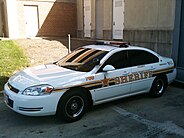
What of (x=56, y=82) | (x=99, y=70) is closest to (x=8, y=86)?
(x=56, y=82)

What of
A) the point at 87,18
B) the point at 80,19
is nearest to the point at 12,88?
the point at 87,18

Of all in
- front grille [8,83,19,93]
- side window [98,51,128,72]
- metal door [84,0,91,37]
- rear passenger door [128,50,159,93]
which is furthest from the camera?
metal door [84,0,91,37]

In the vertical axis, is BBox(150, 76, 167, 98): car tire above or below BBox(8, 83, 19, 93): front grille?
below

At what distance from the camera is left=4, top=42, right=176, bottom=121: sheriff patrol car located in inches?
161

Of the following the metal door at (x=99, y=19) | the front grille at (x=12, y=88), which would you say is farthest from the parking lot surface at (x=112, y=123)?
the metal door at (x=99, y=19)

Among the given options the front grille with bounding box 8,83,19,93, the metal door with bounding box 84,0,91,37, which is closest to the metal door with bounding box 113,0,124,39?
the metal door with bounding box 84,0,91,37

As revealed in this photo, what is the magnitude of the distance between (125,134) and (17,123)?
218cm

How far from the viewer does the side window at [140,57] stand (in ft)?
18.0

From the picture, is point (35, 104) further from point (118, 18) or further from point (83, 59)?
point (118, 18)

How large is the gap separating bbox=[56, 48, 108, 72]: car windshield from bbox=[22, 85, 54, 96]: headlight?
38.1 inches

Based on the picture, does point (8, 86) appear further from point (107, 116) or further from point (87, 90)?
point (107, 116)

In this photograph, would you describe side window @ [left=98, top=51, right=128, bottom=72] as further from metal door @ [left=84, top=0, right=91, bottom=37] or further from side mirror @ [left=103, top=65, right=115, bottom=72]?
metal door @ [left=84, top=0, right=91, bottom=37]

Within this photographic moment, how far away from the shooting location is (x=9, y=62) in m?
9.04

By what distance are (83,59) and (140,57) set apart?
1.55m
